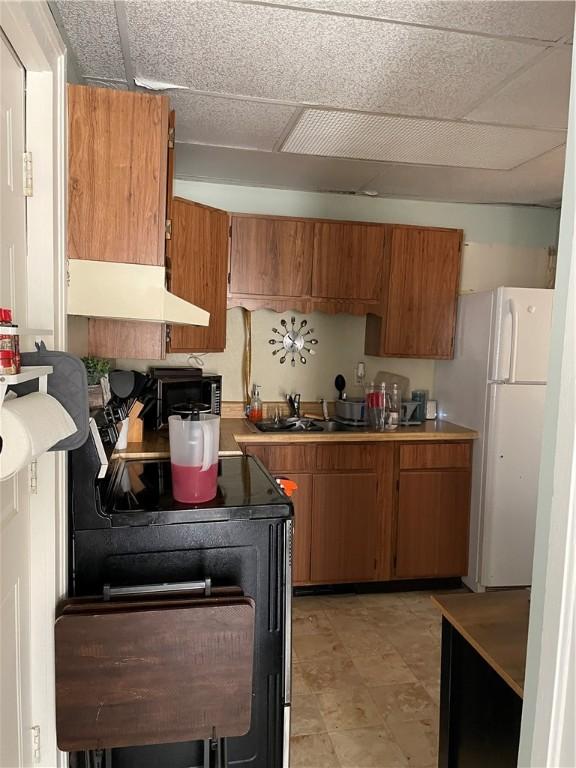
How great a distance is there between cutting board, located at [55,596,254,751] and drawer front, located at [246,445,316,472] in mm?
1657

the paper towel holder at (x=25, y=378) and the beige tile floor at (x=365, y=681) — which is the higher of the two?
the paper towel holder at (x=25, y=378)

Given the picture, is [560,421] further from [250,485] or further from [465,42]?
[465,42]

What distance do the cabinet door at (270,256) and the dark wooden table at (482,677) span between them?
2322 mm

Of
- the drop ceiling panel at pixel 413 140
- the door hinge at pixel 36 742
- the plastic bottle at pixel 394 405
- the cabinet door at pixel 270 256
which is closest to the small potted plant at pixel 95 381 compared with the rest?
the door hinge at pixel 36 742

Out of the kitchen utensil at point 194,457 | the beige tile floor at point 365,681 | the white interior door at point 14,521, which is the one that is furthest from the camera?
the beige tile floor at point 365,681

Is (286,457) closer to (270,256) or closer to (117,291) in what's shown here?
(270,256)

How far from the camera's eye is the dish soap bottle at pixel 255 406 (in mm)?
3682

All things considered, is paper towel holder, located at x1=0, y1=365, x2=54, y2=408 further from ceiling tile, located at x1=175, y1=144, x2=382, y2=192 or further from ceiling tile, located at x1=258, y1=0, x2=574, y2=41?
ceiling tile, located at x1=175, y1=144, x2=382, y2=192

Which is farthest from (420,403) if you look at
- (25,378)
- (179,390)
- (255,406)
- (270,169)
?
(25,378)

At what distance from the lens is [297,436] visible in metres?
3.21

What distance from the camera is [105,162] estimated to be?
174 cm

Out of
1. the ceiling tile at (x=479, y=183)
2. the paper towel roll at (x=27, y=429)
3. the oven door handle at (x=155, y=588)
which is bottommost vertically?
the oven door handle at (x=155, y=588)

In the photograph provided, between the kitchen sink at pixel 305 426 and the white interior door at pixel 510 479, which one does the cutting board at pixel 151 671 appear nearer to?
the kitchen sink at pixel 305 426

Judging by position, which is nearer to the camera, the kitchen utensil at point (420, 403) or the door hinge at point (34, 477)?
the door hinge at point (34, 477)
